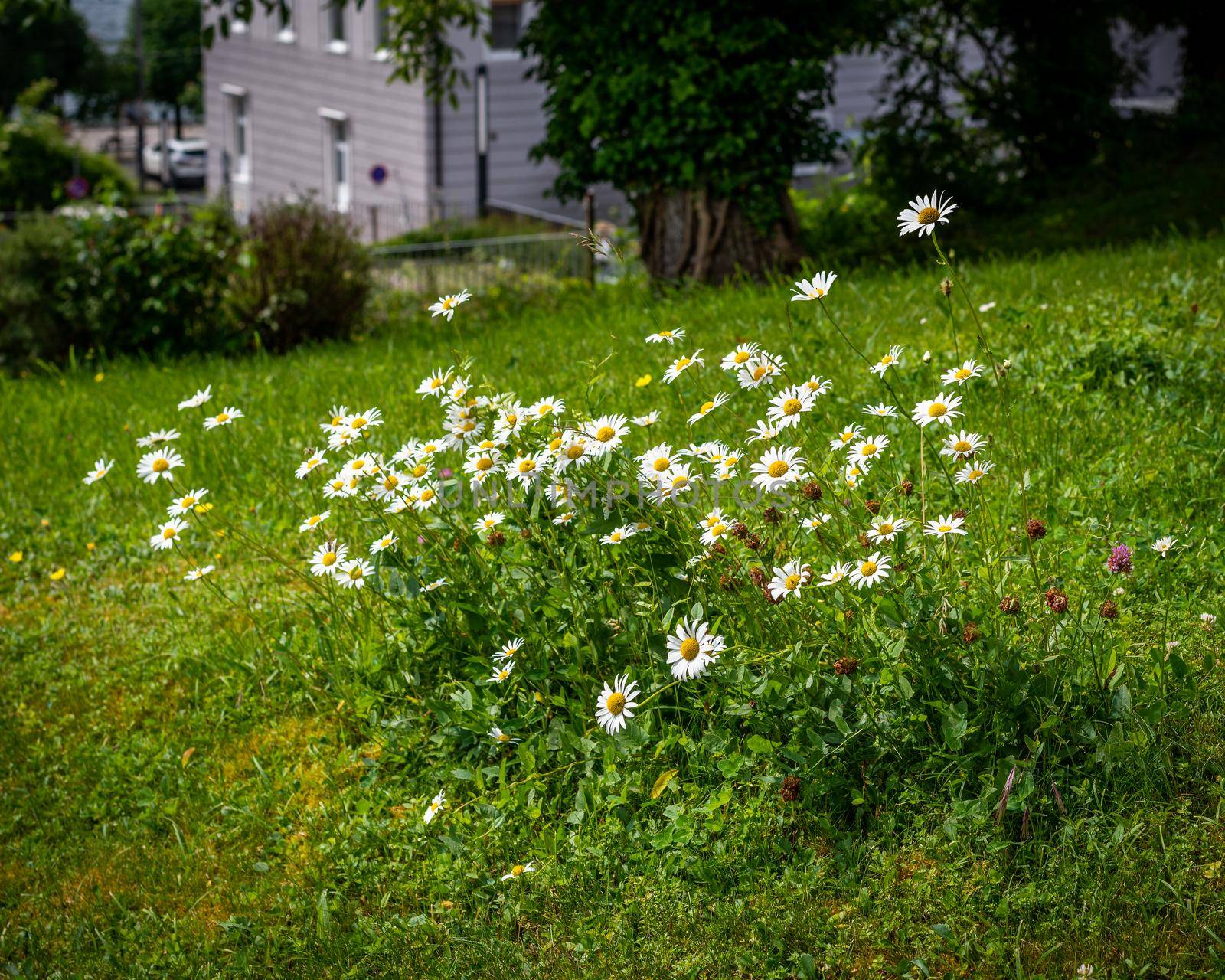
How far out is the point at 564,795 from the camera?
10.8 ft

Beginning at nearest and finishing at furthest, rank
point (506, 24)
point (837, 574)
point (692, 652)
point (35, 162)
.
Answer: point (692, 652), point (837, 574), point (506, 24), point (35, 162)

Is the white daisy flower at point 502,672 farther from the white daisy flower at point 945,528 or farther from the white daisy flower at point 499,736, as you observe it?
the white daisy flower at point 945,528

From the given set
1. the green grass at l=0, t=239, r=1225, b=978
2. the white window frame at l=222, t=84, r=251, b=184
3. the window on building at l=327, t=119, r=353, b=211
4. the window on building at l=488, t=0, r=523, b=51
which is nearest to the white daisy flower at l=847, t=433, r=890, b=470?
the green grass at l=0, t=239, r=1225, b=978

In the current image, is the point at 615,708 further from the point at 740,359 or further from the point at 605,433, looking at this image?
the point at 740,359

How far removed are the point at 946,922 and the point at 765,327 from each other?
435cm

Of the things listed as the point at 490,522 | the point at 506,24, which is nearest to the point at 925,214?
the point at 490,522

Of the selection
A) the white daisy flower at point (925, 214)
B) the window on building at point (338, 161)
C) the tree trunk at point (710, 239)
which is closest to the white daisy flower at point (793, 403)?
the white daisy flower at point (925, 214)

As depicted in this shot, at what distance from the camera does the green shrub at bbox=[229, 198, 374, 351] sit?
926 cm

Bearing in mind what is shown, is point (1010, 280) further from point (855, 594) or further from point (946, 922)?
point (946, 922)

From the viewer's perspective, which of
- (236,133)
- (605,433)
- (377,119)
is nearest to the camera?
(605,433)

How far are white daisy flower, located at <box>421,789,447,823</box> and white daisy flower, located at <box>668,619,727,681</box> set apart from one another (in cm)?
85

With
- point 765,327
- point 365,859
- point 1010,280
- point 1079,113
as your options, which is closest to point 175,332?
point 765,327

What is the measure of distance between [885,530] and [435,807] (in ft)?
4.45

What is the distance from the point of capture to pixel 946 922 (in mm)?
2627
